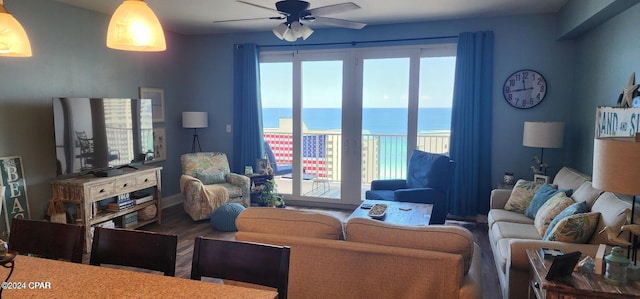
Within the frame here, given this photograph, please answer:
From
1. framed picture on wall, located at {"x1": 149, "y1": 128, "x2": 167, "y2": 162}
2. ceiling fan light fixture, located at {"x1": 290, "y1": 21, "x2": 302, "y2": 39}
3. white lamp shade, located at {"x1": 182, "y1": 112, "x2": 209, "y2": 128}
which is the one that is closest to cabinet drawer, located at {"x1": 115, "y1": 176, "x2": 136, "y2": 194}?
framed picture on wall, located at {"x1": 149, "y1": 128, "x2": 167, "y2": 162}

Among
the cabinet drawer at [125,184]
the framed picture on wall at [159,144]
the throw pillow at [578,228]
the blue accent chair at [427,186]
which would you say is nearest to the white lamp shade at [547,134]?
the blue accent chair at [427,186]

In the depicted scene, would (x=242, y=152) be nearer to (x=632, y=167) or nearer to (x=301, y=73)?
(x=301, y=73)

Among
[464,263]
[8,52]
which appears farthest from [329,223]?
[8,52]

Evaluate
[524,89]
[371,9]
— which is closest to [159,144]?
[371,9]

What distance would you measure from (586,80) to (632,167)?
2811mm

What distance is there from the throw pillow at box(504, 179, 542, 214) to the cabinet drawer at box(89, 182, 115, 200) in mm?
4049

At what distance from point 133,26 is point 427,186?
3621 millimetres

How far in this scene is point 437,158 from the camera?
4.49 meters

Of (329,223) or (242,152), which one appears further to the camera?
(242,152)

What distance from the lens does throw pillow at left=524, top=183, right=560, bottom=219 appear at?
347cm

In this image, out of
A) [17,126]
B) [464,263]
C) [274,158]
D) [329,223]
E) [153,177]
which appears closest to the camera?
[464,263]

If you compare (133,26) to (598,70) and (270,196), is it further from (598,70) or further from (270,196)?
(598,70)

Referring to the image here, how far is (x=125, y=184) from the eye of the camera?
439 cm

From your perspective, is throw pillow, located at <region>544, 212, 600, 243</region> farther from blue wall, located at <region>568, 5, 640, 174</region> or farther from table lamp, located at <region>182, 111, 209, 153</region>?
table lamp, located at <region>182, 111, 209, 153</region>
